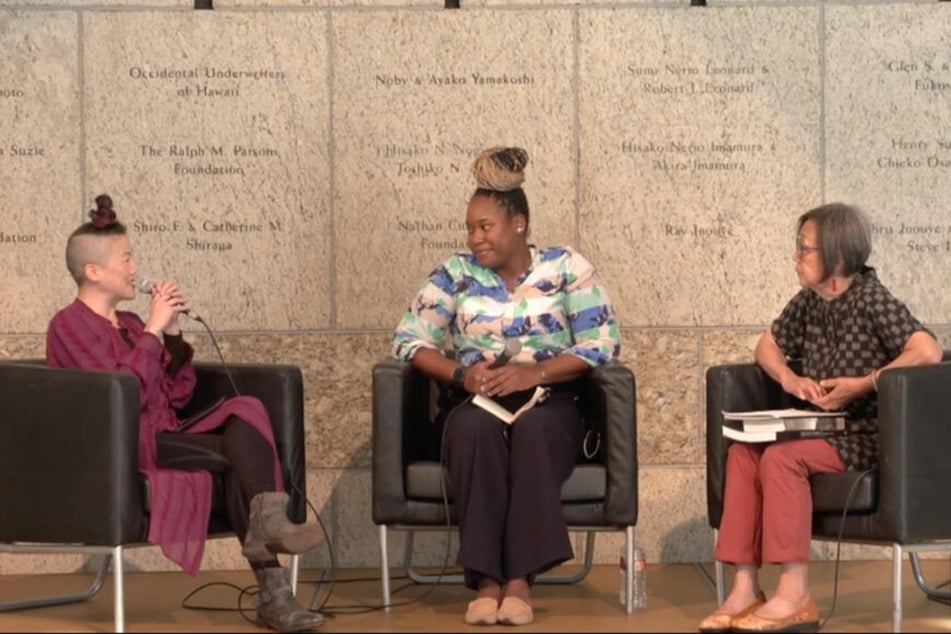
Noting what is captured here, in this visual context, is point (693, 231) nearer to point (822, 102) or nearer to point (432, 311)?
point (822, 102)

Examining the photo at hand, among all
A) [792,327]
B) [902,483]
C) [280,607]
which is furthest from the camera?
[792,327]

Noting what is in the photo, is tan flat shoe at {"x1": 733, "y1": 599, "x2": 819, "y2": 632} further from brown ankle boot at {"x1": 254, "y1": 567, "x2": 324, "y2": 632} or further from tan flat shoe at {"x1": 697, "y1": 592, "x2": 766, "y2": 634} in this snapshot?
brown ankle boot at {"x1": 254, "y1": 567, "x2": 324, "y2": 632}

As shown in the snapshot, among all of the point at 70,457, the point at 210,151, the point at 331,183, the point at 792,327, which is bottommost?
the point at 70,457

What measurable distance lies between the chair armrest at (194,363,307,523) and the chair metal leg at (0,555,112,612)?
0.65 meters

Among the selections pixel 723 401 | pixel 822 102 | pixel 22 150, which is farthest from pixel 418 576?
pixel 822 102

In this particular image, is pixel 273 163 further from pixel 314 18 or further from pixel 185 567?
pixel 185 567

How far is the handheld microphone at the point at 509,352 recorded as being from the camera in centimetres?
573

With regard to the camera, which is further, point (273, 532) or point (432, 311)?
point (432, 311)

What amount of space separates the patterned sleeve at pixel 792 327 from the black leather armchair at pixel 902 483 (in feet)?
1.85

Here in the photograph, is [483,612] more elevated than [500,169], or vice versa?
[500,169]

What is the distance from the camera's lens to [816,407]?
5.40 metres

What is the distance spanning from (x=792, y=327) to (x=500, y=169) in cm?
106

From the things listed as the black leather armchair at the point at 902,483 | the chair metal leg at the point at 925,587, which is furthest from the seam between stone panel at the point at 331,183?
the chair metal leg at the point at 925,587

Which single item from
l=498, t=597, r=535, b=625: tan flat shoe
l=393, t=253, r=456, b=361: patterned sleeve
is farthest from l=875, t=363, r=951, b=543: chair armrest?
l=393, t=253, r=456, b=361: patterned sleeve
